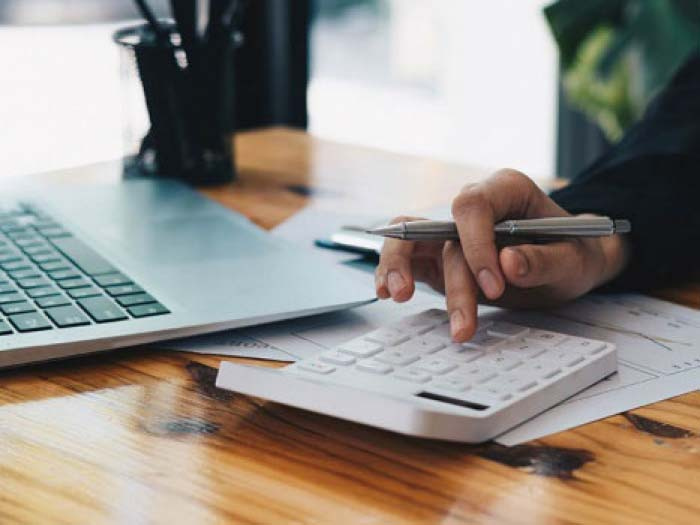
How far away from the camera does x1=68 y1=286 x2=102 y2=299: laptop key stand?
76cm

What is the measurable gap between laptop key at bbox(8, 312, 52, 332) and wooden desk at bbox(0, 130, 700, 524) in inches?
1.0

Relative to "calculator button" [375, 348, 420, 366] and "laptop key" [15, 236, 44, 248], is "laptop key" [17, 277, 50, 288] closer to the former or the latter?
"laptop key" [15, 236, 44, 248]

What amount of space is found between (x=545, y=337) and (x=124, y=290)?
0.29m

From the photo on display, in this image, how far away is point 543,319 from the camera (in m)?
0.78

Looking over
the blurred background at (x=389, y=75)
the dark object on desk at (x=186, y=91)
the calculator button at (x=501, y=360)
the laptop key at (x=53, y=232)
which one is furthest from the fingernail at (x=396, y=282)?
A: the blurred background at (x=389, y=75)

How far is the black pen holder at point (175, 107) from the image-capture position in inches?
46.4

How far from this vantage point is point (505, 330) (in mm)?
698

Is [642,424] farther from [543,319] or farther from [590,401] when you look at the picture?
[543,319]

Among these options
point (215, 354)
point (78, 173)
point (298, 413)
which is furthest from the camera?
point (78, 173)

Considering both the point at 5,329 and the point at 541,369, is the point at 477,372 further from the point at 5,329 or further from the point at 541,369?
the point at 5,329

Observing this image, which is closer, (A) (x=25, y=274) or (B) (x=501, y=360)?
(B) (x=501, y=360)

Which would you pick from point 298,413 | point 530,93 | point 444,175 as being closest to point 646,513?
point 298,413

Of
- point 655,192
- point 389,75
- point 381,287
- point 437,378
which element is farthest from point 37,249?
point 389,75

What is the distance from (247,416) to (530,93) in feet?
7.68
